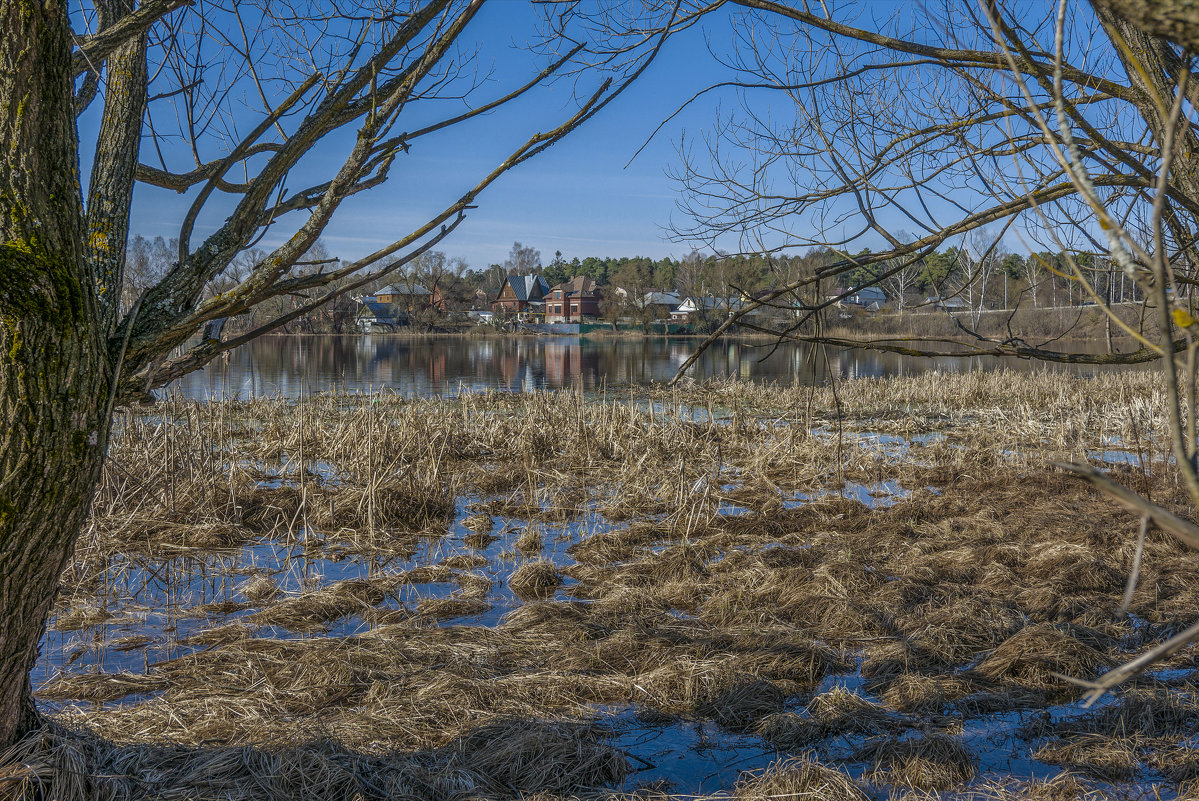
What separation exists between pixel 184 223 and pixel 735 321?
1969 mm

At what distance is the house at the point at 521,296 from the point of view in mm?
90875

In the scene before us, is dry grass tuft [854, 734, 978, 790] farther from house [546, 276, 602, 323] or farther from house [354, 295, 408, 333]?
house [546, 276, 602, 323]

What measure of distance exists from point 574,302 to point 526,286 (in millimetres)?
10366

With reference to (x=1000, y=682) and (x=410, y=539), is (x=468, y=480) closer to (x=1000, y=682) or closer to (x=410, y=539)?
(x=410, y=539)

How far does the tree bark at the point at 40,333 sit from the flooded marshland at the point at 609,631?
0.78 m

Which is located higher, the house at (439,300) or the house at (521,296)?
the house at (521,296)

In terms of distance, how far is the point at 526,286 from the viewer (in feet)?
306

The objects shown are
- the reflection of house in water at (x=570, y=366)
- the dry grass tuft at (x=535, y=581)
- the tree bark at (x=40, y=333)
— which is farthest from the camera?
the reflection of house in water at (x=570, y=366)

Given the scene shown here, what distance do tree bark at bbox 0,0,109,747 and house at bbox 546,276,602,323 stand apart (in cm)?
8120

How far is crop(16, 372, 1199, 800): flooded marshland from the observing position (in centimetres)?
339

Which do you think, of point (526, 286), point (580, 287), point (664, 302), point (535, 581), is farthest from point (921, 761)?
point (526, 286)

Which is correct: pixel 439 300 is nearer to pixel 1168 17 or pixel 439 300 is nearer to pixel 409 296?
pixel 409 296

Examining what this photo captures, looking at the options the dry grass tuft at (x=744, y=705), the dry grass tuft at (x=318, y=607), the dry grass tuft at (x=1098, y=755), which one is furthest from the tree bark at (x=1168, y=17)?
the dry grass tuft at (x=318, y=607)

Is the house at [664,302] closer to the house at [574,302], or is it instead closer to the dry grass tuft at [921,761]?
the house at [574,302]
